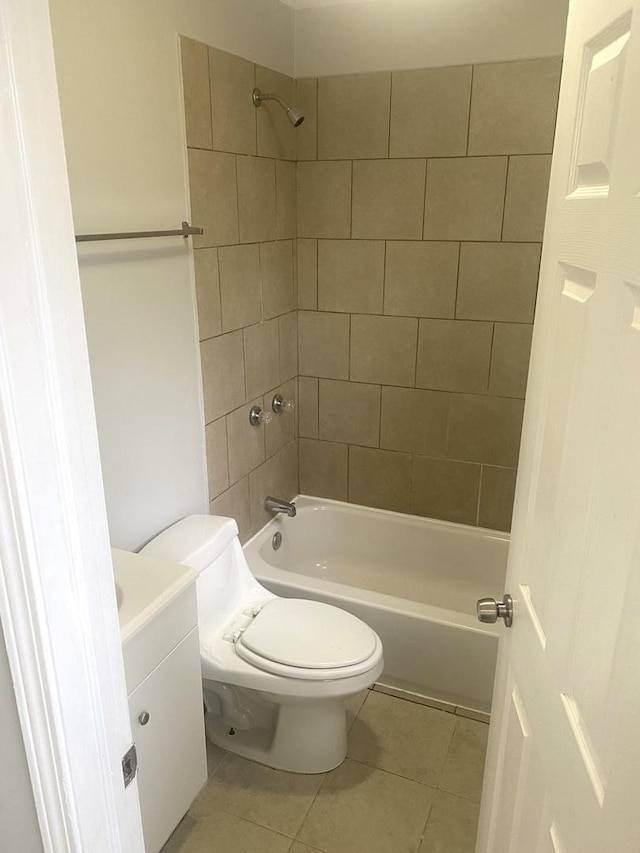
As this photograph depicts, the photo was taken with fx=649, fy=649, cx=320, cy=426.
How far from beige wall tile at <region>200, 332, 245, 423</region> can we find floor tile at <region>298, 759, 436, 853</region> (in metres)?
Answer: 1.24

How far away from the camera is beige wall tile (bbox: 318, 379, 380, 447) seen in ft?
9.30

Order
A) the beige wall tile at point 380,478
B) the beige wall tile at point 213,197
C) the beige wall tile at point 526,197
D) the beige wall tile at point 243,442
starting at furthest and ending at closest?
the beige wall tile at point 380,478 → the beige wall tile at point 243,442 → the beige wall tile at point 526,197 → the beige wall tile at point 213,197

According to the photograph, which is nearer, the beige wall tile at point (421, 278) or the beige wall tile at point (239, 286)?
the beige wall tile at point (239, 286)

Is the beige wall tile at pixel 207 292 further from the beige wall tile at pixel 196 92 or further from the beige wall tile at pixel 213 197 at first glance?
the beige wall tile at pixel 196 92

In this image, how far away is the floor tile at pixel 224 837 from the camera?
5.89 ft

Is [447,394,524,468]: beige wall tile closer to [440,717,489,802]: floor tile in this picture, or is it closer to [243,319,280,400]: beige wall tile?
[243,319,280,400]: beige wall tile

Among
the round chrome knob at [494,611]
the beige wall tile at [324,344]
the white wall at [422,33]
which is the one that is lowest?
the round chrome knob at [494,611]

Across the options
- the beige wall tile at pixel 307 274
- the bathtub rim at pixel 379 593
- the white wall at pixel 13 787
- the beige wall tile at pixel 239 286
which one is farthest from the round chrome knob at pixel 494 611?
the beige wall tile at pixel 307 274

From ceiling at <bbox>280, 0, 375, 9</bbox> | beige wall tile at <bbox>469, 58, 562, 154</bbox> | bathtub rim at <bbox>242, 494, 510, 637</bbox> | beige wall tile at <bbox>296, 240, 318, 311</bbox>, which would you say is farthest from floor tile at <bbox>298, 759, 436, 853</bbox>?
ceiling at <bbox>280, 0, 375, 9</bbox>

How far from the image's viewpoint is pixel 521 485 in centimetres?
120

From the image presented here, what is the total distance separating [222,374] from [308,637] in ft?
3.09

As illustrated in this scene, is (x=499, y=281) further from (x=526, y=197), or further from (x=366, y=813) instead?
(x=366, y=813)

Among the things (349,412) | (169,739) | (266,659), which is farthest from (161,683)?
(349,412)

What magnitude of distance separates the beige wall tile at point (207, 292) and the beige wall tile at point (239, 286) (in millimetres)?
37
